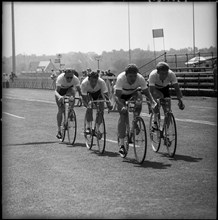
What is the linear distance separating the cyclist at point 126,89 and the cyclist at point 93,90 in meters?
0.90

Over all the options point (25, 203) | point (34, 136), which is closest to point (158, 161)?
point (25, 203)

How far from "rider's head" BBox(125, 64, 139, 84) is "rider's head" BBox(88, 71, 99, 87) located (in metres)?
1.35

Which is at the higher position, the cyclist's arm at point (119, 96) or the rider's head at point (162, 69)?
the rider's head at point (162, 69)

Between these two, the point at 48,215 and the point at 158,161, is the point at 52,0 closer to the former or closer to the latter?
the point at 48,215

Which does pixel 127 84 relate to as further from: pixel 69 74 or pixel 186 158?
pixel 69 74

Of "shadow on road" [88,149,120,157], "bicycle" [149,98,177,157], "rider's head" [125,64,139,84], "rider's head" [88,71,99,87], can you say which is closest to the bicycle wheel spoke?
"shadow on road" [88,149,120,157]

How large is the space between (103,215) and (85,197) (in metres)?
0.92

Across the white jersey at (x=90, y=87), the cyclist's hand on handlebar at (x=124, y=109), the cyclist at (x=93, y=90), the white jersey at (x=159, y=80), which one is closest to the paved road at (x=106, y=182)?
the cyclist at (x=93, y=90)

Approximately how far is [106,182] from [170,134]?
2.46m

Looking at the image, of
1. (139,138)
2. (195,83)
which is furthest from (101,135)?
(195,83)

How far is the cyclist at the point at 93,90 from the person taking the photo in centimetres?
994

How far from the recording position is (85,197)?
6246 millimetres

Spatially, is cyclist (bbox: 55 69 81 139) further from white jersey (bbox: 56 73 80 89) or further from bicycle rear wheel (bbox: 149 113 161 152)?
bicycle rear wheel (bbox: 149 113 161 152)

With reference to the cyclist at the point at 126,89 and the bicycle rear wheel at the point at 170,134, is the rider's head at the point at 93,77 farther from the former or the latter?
the bicycle rear wheel at the point at 170,134
